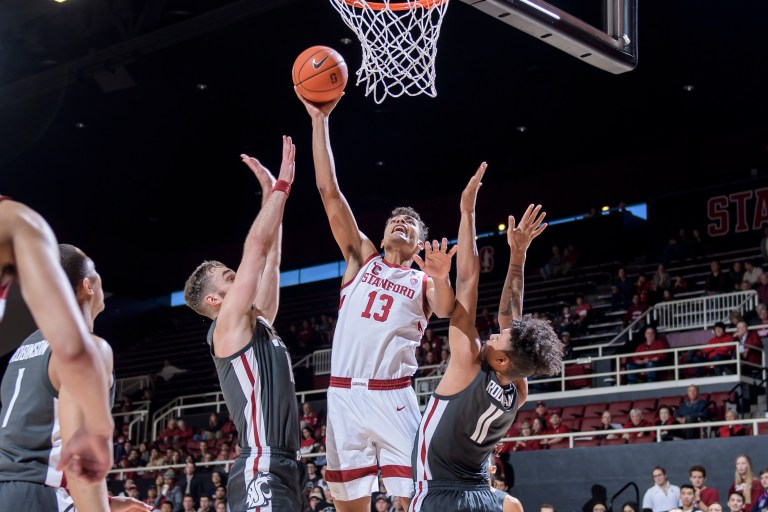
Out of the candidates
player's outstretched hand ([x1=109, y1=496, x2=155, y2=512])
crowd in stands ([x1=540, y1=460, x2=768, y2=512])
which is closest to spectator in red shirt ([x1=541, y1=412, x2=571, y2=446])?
crowd in stands ([x1=540, y1=460, x2=768, y2=512])

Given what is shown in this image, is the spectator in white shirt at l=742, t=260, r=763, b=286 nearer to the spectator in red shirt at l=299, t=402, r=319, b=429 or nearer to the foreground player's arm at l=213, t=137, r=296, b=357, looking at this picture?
the spectator in red shirt at l=299, t=402, r=319, b=429

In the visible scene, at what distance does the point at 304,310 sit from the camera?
2736 centimetres

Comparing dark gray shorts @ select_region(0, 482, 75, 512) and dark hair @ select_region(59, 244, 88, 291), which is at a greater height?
dark hair @ select_region(59, 244, 88, 291)

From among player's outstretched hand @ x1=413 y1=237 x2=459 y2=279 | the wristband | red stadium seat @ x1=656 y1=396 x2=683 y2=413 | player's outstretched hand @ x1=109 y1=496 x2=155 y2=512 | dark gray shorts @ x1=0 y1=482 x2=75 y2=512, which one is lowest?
Result: player's outstretched hand @ x1=109 y1=496 x2=155 y2=512

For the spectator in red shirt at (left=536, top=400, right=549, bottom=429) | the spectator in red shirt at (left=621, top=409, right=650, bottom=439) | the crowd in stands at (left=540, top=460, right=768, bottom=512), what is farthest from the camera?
the spectator in red shirt at (left=536, top=400, right=549, bottom=429)

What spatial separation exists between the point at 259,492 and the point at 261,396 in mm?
463

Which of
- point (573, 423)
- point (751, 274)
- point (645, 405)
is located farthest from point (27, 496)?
point (751, 274)

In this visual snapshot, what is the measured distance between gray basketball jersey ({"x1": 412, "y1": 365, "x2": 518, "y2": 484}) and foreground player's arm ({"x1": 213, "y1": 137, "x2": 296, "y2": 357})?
39.6 inches

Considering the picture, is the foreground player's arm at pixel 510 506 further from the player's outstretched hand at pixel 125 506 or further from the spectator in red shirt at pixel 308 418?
the spectator in red shirt at pixel 308 418

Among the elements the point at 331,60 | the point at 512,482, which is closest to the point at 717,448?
the point at 512,482

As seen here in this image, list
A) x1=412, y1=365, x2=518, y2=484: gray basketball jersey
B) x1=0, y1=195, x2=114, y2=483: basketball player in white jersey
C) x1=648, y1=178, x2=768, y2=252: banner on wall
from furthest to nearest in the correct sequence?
x1=648, y1=178, x2=768, y2=252: banner on wall → x1=412, y1=365, x2=518, y2=484: gray basketball jersey → x1=0, y1=195, x2=114, y2=483: basketball player in white jersey

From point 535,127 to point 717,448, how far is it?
1035 cm

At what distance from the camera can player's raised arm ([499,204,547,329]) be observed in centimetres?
603

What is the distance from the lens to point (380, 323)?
628cm
